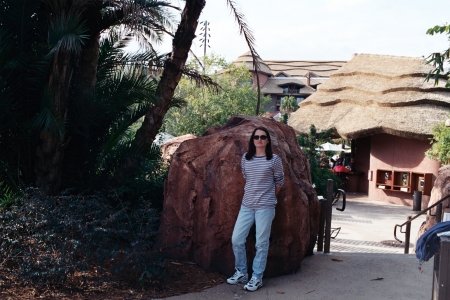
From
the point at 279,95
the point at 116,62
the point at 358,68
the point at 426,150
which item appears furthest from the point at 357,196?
the point at 279,95

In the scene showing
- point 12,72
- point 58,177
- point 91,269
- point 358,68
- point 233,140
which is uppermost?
point 358,68

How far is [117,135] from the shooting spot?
24.3 feet

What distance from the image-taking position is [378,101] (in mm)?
24984

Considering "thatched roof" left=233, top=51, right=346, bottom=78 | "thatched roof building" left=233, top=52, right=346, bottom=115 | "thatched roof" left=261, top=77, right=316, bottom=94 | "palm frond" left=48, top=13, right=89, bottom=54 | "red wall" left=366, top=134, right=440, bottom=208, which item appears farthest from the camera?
"thatched roof" left=233, top=51, right=346, bottom=78

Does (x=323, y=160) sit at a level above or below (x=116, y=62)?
below

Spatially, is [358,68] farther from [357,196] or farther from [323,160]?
[323,160]

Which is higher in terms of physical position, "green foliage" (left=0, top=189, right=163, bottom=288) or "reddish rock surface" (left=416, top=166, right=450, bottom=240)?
"reddish rock surface" (left=416, top=166, right=450, bottom=240)

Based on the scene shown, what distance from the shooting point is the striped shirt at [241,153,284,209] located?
A: 18.0 ft

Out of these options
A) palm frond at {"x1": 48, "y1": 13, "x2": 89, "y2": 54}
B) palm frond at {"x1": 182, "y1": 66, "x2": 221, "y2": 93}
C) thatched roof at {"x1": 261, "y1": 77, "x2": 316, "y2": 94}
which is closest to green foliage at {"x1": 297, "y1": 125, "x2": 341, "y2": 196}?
palm frond at {"x1": 182, "y1": 66, "x2": 221, "y2": 93}

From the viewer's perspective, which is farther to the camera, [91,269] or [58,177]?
[58,177]

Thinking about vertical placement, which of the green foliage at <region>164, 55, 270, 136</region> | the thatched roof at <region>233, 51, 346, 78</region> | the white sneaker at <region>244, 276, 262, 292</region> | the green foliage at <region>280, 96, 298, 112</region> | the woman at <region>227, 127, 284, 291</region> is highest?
the thatched roof at <region>233, 51, 346, 78</region>

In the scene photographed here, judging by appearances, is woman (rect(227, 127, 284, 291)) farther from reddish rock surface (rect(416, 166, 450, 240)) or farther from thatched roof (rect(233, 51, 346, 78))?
thatched roof (rect(233, 51, 346, 78))

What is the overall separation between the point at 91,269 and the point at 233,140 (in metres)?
1.97

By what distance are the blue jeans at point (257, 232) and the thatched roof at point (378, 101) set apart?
18.0m
